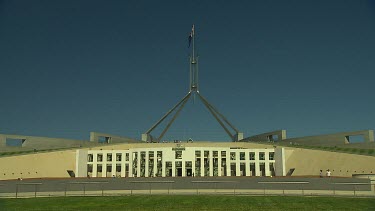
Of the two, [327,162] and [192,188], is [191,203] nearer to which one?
[192,188]

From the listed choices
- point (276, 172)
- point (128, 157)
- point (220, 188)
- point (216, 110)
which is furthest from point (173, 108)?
point (220, 188)

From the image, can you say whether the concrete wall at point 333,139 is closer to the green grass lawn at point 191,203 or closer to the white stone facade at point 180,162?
the white stone facade at point 180,162

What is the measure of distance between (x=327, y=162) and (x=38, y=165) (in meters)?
41.4

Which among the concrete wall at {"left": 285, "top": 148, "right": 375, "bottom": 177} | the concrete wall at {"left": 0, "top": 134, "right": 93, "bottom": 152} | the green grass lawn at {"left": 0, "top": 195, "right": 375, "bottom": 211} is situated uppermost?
the concrete wall at {"left": 0, "top": 134, "right": 93, "bottom": 152}

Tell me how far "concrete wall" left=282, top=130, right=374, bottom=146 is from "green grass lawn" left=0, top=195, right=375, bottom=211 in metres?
34.8

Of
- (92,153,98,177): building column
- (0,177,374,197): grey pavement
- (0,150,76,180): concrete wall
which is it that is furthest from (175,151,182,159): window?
(0,177,374,197): grey pavement

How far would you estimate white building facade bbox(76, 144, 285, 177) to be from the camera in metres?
62.2

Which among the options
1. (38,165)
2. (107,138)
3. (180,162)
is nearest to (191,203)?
(180,162)

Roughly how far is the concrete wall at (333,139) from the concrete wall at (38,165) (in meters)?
38.4

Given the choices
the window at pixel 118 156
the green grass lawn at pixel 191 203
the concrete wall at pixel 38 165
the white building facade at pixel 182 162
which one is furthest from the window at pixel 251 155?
the green grass lawn at pixel 191 203

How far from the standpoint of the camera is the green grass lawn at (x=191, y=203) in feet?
68.3

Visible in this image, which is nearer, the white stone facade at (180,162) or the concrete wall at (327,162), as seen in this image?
the concrete wall at (327,162)

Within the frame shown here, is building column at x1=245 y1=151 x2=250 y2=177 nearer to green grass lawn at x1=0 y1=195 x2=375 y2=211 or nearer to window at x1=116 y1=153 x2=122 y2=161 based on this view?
window at x1=116 y1=153 x2=122 y2=161

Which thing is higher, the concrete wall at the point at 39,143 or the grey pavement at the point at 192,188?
the concrete wall at the point at 39,143
